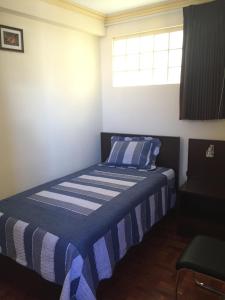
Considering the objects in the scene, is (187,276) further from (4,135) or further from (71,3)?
(71,3)

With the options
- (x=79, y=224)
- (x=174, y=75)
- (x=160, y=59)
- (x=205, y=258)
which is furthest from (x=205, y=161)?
(x=79, y=224)

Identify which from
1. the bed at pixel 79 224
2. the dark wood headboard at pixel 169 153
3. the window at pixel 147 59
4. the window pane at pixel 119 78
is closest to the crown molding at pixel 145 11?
the window at pixel 147 59

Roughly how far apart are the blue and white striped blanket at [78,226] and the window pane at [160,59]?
1357mm

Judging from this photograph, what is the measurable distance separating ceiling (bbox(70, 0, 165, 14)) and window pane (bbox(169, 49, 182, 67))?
53cm

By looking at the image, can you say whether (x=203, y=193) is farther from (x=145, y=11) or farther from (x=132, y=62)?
(x=145, y=11)

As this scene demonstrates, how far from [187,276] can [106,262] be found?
700 mm

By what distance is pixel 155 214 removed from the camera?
2.44 m

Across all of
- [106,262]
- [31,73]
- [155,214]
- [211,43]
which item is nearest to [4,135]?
[31,73]

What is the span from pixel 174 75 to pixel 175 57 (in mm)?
192

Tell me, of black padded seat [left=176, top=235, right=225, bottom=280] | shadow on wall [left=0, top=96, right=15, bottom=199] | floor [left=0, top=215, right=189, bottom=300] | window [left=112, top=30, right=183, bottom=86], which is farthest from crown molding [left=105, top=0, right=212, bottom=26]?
floor [left=0, top=215, right=189, bottom=300]

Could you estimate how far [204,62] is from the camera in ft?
8.24

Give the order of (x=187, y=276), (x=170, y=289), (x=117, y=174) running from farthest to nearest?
(x=117, y=174)
(x=187, y=276)
(x=170, y=289)

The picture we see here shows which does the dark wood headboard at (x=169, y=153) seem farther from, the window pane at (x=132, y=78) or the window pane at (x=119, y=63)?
the window pane at (x=119, y=63)

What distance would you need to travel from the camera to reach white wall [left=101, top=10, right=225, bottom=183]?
2751mm
